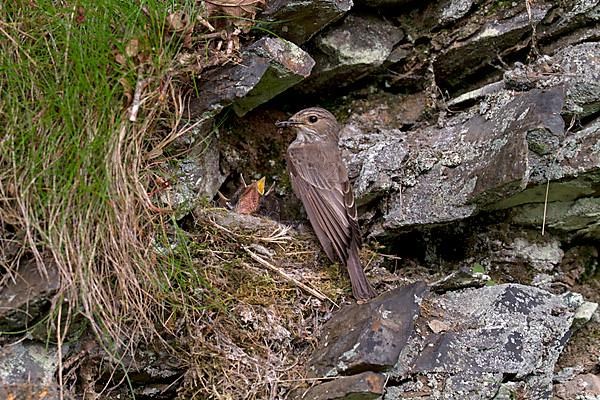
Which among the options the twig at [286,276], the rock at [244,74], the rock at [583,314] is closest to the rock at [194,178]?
the rock at [244,74]

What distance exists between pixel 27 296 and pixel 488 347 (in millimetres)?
2573

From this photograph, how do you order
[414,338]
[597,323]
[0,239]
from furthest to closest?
[597,323], [414,338], [0,239]

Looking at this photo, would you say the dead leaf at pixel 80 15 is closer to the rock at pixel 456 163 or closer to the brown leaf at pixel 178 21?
the brown leaf at pixel 178 21

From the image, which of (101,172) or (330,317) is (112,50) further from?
(330,317)

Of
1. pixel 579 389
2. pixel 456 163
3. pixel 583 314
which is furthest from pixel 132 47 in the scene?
pixel 579 389

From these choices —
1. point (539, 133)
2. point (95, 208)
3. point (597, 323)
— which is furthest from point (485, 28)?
point (95, 208)

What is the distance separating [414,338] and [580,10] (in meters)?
2.55

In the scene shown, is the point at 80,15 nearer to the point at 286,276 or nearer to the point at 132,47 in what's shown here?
the point at 132,47

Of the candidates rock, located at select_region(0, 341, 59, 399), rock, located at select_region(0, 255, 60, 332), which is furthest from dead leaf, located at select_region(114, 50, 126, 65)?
rock, located at select_region(0, 341, 59, 399)

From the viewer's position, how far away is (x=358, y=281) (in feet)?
18.9

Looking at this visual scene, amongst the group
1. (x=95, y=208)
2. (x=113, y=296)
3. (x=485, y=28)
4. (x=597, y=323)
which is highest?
(x=485, y=28)

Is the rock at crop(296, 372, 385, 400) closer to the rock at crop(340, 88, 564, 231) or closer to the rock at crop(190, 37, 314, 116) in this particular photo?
the rock at crop(340, 88, 564, 231)

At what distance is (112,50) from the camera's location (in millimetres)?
4918

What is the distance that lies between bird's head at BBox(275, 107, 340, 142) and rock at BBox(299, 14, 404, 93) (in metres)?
0.29
